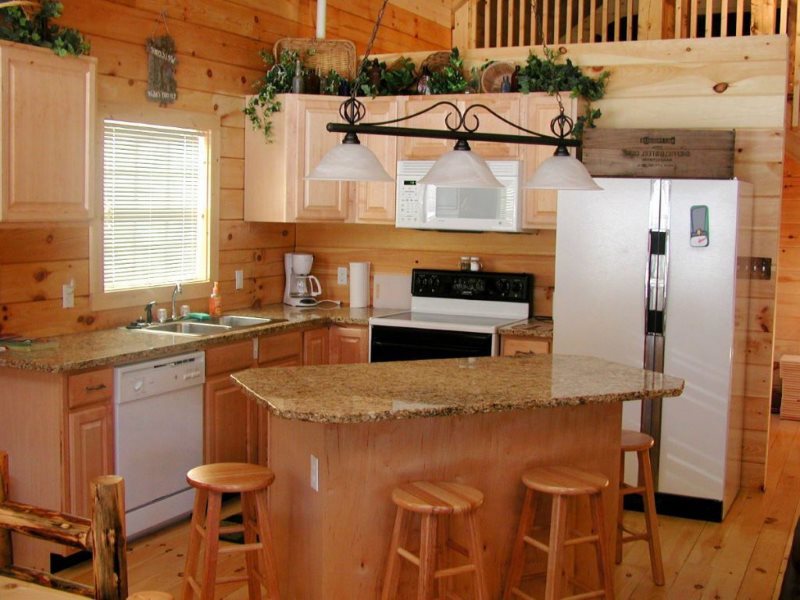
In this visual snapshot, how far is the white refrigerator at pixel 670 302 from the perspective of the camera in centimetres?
475

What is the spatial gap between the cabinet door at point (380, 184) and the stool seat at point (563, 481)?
2.54m

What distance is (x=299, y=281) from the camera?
6.21m

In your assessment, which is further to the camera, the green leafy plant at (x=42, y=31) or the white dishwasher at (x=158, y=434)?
the white dishwasher at (x=158, y=434)

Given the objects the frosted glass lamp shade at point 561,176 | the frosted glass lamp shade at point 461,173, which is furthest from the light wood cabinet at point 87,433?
the frosted glass lamp shade at point 561,176

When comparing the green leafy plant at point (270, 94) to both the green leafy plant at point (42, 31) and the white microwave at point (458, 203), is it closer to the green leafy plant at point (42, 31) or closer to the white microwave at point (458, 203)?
the white microwave at point (458, 203)

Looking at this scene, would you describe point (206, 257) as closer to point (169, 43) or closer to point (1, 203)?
point (169, 43)

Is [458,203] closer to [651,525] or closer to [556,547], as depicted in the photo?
[651,525]

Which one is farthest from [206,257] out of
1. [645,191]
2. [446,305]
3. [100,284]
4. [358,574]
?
[358,574]

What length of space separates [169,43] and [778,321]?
494 centimetres

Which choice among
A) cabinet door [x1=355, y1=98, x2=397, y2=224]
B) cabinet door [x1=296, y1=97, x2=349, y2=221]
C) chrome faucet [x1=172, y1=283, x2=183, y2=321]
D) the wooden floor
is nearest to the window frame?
chrome faucet [x1=172, y1=283, x2=183, y2=321]

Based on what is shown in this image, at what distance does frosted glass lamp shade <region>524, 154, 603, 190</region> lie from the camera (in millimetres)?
3395

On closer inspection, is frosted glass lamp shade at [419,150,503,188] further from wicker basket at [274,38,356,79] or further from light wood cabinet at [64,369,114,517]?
wicker basket at [274,38,356,79]

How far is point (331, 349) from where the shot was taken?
5.70 m

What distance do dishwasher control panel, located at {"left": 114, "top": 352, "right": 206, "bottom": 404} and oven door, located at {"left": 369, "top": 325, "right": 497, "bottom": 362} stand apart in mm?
1172
